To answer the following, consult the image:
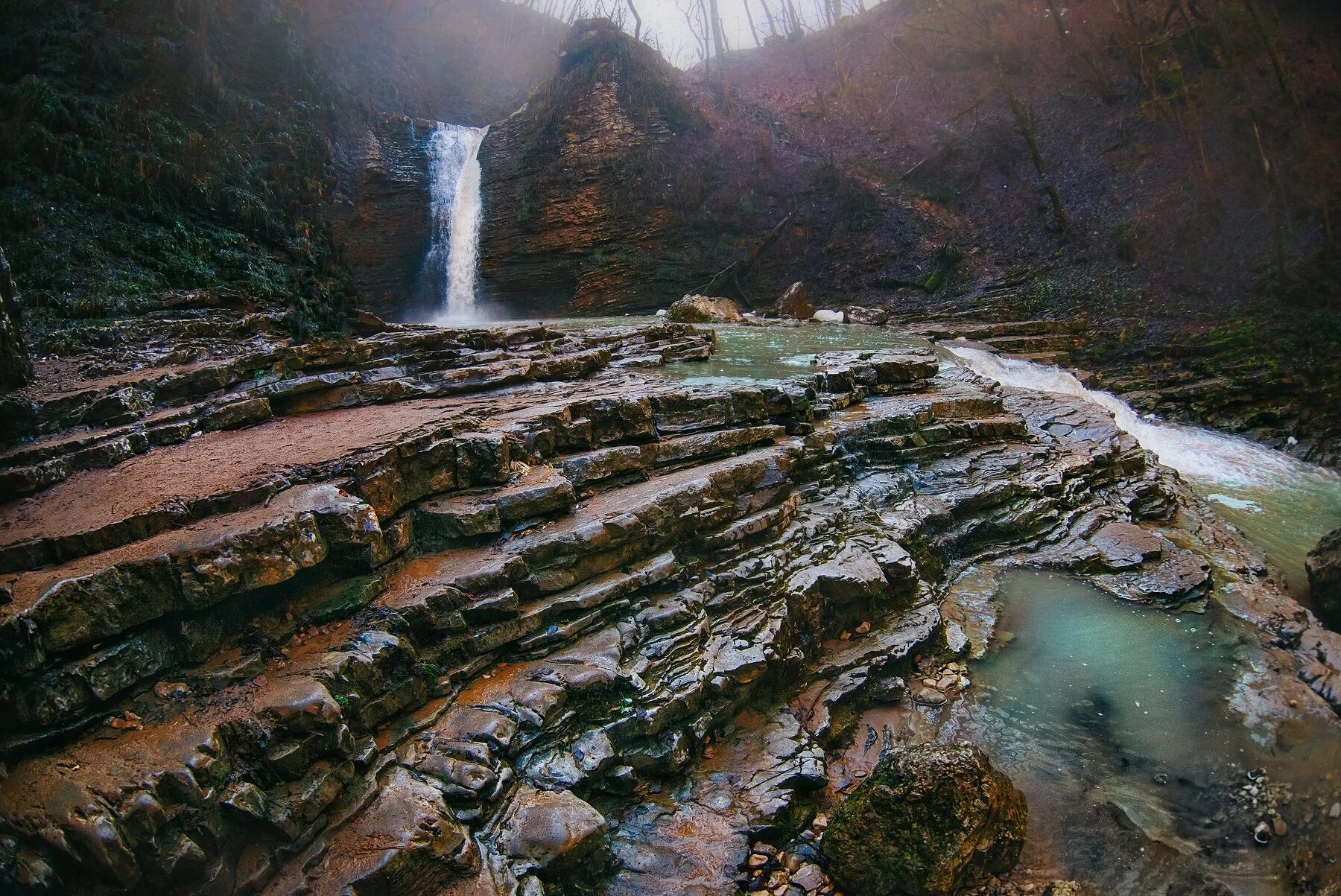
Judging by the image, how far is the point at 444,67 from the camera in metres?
31.7

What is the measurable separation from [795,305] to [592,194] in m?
8.66

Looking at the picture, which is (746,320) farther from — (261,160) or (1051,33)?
(1051,33)

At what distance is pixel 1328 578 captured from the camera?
7.07m

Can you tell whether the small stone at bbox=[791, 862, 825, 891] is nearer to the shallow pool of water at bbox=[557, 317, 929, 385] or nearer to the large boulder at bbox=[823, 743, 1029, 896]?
the large boulder at bbox=[823, 743, 1029, 896]

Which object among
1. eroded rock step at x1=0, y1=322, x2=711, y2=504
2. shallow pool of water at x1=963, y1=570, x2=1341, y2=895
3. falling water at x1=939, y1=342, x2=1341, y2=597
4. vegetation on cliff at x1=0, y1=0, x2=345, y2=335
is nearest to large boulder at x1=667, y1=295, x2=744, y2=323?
eroded rock step at x1=0, y1=322, x2=711, y2=504

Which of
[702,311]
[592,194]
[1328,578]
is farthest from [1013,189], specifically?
[1328,578]

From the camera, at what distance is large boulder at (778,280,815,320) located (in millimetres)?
19703

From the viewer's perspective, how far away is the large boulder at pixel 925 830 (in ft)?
13.7

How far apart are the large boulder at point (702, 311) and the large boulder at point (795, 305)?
142 cm

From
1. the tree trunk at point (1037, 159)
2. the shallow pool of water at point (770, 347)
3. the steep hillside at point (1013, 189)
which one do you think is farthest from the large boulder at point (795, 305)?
the tree trunk at point (1037, 159)

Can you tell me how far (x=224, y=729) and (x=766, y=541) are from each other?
4763 millimetres

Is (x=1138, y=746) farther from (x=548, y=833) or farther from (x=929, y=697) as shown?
(x=548, y=833)

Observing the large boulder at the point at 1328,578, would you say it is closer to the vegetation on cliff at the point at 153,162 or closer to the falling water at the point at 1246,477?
the falling water at the point at 1246,477

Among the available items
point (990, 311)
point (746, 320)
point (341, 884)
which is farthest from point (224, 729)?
point (990, 311)
